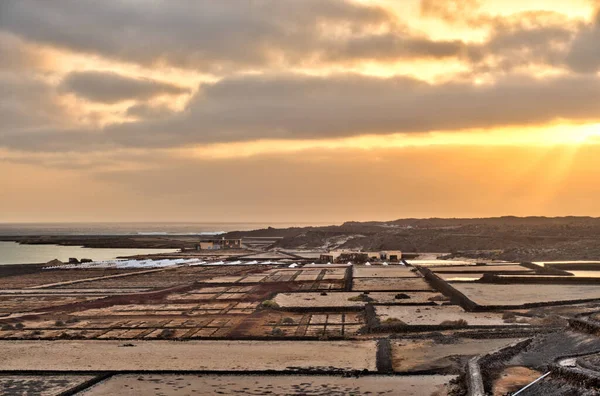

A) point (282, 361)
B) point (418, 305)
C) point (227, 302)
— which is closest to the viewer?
point (282, 361)

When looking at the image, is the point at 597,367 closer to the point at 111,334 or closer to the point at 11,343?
the point at 111,334

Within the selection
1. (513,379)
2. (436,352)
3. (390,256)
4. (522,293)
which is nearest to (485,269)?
(522,293)

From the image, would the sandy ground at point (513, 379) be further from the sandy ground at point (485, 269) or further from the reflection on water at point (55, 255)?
the reflection on water at point (55, 255)

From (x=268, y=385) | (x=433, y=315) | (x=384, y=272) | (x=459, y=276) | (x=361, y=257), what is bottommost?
(x=268, y=385)

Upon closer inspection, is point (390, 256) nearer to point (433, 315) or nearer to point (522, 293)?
point (522, 293)

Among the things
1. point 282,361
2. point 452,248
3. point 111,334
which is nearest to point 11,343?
point 111,334

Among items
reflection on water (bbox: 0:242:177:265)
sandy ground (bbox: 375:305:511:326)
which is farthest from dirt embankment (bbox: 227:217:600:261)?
sandy ground (bbox: 375:305:511:326)

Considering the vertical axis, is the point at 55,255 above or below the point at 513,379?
below

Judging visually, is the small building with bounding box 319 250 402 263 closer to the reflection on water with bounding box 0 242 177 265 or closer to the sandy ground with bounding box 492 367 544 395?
the reflection on water with bounding box 0 242 177 265
